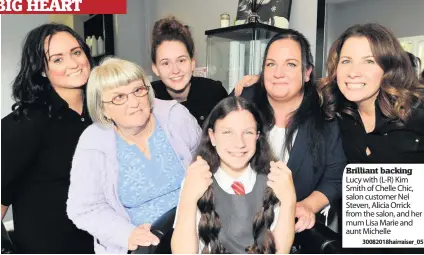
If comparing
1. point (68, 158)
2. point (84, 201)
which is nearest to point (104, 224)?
point (84, 201)

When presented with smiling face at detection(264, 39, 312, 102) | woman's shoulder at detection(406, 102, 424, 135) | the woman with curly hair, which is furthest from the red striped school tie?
woman's shoulder at detection(406, 102, 424, 135)

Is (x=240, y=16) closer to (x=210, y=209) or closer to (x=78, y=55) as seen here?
(x=78, y=55)

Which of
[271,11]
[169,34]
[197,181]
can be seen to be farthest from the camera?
[271,11]

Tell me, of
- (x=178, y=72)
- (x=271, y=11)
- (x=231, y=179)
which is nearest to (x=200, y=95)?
(x=178, y=72)

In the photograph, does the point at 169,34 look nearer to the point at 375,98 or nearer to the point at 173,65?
the point at 173,65

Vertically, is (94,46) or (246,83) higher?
(94,46)

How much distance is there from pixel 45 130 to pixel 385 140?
A: 0.92 metres

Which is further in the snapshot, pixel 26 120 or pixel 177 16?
pixel 177 16

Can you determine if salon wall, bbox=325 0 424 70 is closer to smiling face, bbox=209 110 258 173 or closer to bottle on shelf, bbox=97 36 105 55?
smiling face, bbox=209 110 258 173

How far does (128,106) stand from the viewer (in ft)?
2.92

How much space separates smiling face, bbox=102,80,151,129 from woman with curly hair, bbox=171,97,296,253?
17 centimetres

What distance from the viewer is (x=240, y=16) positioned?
1.32 metres

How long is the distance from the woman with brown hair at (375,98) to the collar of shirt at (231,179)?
0.29 meters

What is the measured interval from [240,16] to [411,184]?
0.81 metres
